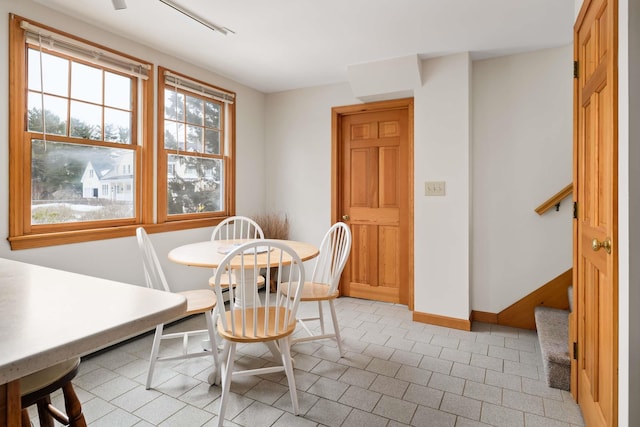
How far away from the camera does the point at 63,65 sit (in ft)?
8.13

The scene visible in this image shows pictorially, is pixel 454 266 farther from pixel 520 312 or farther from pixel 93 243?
pixel 93 243

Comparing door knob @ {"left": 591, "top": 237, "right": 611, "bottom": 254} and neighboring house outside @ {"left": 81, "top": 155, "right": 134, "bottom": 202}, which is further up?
neighboring house outside @ {"left": 81, "top": 155, "right": 134, "bottom": 202}

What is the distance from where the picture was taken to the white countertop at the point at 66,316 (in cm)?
65

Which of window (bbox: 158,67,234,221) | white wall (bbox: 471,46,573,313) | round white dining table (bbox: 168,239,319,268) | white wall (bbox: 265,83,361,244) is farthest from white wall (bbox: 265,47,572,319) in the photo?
window (bbox: 158,67,234,221)

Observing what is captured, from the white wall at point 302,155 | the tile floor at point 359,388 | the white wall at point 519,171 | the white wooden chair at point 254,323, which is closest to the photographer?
the white wooden chair at point 254,323

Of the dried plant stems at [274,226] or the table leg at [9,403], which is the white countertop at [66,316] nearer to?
the table leg at [9,403]

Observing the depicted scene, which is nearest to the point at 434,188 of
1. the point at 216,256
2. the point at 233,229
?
the point at 216,256

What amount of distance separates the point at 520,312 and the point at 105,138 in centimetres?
372

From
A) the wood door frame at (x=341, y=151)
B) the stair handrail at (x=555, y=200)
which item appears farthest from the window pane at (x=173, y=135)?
the stair handrail at (x=555, y=200)

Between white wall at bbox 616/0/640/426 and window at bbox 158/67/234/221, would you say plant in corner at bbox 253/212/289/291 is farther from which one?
white wall at bbox 616/0/640/426

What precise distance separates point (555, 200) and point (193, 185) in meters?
3.25

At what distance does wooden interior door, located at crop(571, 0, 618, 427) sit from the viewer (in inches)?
51.9

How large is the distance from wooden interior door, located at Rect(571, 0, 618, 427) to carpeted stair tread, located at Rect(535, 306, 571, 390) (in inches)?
4.2

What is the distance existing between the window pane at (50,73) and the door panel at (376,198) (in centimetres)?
252
